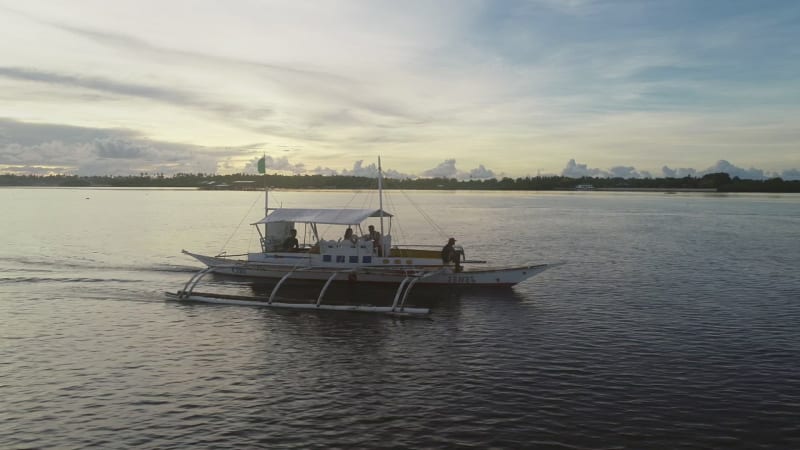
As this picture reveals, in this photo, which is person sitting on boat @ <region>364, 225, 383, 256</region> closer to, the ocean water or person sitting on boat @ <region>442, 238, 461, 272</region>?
the ocean water

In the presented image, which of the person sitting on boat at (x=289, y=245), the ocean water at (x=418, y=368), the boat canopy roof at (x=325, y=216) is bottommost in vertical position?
the ocean water at (x=418, y=368)

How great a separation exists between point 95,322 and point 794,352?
38285 mm

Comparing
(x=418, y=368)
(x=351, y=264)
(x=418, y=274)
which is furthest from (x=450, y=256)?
(x=418, y=368)

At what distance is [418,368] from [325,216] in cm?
2241

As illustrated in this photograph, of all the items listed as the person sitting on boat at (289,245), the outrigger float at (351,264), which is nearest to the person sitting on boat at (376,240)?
the outrigger float at (351,264)

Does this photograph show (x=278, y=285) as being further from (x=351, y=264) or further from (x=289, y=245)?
(x=289, y=245)

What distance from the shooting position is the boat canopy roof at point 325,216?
147ft

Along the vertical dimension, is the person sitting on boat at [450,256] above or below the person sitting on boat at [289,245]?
below

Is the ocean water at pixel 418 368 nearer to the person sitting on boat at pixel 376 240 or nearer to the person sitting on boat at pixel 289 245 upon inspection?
the person sitting on boat at pixel 376 240

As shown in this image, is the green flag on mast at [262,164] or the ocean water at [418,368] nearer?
the ocean water at [418,368]

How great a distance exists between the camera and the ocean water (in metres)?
19.4

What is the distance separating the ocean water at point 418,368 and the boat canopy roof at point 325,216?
22.2 ft

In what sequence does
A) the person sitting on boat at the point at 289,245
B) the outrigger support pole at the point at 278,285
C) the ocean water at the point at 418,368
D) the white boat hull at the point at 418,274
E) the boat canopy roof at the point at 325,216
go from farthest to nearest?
the person sitting on boat at the point at 289,245 < the boat canopy roof at the point at 325,216 < the white boat hull at the point at 418,274 < the outrigger support pole at the point at 278,285 < the ocean water at the point at 418,368

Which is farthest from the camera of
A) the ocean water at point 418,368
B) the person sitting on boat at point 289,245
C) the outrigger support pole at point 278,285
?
the person sitting on boat at point 289,245
